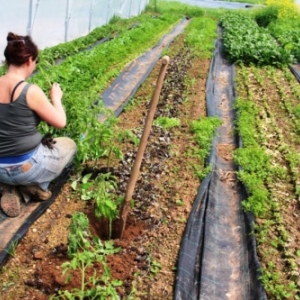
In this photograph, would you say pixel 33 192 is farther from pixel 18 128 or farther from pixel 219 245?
pixel 219 245

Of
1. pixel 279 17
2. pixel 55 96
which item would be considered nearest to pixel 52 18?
pixel 55 96

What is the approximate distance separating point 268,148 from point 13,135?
3213mm

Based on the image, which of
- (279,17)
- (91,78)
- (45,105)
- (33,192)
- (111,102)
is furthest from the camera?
(279,17)

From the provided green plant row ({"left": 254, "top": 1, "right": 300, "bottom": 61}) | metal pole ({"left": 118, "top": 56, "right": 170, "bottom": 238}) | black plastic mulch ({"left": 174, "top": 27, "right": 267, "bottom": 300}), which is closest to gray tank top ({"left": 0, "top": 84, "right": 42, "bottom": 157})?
metal pole ({"left": 118, "top": 56, "right": 170, "bottom": 238})

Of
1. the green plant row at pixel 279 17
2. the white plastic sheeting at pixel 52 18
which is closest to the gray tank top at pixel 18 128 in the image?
the white plastic sheeting at pixel 52 18

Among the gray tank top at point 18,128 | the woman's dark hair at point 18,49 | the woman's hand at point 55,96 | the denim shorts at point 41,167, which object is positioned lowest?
the denim shorts at point 41,167

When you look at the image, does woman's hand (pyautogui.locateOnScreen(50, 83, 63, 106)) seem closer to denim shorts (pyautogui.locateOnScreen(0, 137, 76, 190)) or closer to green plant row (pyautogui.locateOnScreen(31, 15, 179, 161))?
green plant row (pyautogui.locateOnScreen(31, 15, 179, 161))

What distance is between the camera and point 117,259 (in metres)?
3.25

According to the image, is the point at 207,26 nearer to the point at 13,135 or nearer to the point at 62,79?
the point at 62,79

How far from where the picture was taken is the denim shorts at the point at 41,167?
11.8ft

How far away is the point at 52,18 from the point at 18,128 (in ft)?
23.2

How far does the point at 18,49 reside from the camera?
127 inches

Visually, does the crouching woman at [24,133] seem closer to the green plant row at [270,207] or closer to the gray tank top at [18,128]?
the gray tank top at [18,128]

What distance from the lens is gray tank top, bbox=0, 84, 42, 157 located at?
3.33 meters
